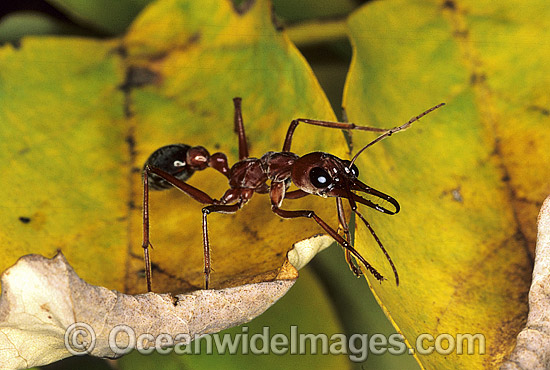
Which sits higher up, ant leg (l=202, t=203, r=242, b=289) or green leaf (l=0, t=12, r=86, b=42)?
green leaf (l=0, t=12, r=86, b=42)

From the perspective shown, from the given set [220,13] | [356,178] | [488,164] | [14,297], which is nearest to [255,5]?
[220,13]

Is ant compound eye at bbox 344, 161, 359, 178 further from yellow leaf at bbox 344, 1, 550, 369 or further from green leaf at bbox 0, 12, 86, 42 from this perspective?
green leaf at bbox 0, 12, 86, 42

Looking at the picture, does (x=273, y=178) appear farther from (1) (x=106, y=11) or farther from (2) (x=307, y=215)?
(1) (x=106, y=11)

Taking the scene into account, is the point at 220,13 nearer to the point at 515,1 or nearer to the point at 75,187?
the point at 75,187

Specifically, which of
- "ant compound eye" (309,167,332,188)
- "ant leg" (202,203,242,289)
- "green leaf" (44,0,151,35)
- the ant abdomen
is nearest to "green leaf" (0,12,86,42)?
"green leaf" (44,0,151,35)

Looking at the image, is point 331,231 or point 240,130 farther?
point 240,130

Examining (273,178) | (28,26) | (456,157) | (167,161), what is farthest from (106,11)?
(456,157)

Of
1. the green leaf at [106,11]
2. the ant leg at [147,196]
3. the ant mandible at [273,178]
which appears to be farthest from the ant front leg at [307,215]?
the green leaf at [106,11]
